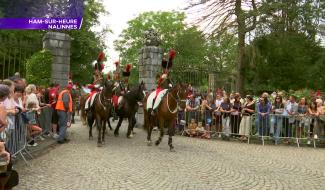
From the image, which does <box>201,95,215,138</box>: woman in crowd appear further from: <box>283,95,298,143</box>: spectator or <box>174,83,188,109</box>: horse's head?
<box>174,83,188,109</box>: horse's head

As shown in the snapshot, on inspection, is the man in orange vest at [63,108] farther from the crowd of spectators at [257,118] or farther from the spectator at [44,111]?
the crowd of spectators at [257,118]

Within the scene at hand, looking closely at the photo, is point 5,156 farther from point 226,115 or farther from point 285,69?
point 285,69

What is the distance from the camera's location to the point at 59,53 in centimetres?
1471

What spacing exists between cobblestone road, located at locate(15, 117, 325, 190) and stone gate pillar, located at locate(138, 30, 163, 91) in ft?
20.5

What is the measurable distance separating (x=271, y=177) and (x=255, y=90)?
24.2m

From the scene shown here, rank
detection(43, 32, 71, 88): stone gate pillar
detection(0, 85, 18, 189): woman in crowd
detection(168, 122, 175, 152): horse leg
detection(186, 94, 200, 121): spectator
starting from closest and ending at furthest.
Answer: detection(0, 85, 18, 189): woman in crowd, detection(168, 122, 175, 152): horse leg, detection(43, 32, 71, 88): stone gate pillar, detection(186, 94, 200, 121): spectator

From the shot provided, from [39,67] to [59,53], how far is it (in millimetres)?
944

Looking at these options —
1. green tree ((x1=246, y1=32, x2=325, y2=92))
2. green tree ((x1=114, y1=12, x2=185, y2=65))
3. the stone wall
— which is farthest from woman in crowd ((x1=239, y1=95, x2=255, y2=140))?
green tree ((x1=114, y1=12, x2=185, y2=65))

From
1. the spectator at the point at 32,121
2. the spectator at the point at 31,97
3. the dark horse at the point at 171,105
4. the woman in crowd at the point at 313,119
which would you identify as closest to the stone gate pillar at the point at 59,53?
the spectator at the point at 31,97

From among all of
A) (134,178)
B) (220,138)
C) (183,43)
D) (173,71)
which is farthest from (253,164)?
(183,43)

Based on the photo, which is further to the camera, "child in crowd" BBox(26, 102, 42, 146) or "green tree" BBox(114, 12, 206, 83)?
"green tree" BBox(114, 12, 206, 83)

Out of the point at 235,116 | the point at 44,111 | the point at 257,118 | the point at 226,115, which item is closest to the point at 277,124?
the point at 257,118

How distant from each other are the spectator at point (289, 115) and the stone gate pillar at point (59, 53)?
8.33m

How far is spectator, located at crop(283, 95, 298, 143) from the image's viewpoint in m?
14.6
